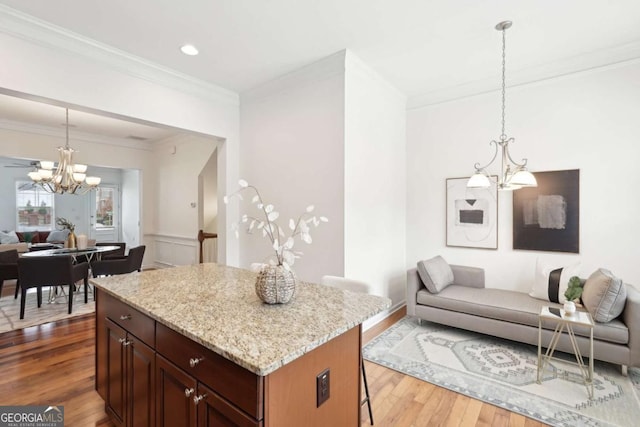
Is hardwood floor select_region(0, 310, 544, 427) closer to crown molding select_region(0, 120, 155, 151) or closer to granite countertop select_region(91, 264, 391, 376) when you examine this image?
granite countertop select_region(91, 264, 391, 376)

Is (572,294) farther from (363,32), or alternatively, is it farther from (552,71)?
(363,32)

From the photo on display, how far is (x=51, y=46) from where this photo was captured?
271cm

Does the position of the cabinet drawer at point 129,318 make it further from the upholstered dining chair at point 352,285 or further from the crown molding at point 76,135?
the crown molding at point 76,135

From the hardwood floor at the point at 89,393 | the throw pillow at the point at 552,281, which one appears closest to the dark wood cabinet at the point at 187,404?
the hardwood floor at the point at 89,393

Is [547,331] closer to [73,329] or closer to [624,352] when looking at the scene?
[624,352]

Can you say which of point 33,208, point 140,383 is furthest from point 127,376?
point 33,208

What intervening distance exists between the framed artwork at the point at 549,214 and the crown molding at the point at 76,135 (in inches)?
295

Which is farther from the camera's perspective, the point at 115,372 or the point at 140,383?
the point at 115,372

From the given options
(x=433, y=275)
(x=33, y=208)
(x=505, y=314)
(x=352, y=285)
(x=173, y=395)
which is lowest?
(x=505, y=314)

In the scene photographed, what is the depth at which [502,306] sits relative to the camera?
3090 millimetres

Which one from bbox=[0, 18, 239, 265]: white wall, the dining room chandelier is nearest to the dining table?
the dining room chandelier

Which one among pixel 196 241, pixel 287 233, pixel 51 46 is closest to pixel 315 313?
pixel 287 233

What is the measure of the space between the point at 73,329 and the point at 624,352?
555 centimetres

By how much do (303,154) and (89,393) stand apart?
2.89 m
